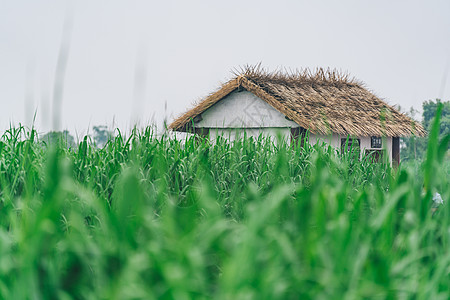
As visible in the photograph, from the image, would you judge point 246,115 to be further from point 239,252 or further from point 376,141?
point 239,252

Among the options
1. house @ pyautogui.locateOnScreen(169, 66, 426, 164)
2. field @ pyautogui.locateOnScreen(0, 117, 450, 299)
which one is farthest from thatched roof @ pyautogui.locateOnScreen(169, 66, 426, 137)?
field @ pyautogui.locateOnScreen(0, 117, 450, 299)

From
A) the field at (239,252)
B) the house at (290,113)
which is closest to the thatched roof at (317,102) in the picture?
the house at (290,113)

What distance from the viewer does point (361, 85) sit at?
18844mm

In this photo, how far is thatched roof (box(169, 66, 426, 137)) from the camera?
12.9m

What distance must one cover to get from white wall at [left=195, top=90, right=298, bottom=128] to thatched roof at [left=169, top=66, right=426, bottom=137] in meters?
0.33

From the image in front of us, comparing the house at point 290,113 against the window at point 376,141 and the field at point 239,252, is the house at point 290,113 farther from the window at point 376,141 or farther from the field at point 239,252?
the field at point 239,252

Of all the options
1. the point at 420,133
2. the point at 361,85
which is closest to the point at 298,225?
the point at 420,133

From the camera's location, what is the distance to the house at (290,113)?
1288 cm

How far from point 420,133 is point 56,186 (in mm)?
16439

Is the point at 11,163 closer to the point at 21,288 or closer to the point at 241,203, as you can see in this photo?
→ the point at 241,203

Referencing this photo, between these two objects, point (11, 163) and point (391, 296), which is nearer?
point (391, 296)

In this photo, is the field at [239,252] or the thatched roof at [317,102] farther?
the thatched roof at [317,102]

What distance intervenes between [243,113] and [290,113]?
180 cm

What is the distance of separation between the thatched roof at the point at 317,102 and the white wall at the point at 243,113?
0.33m
